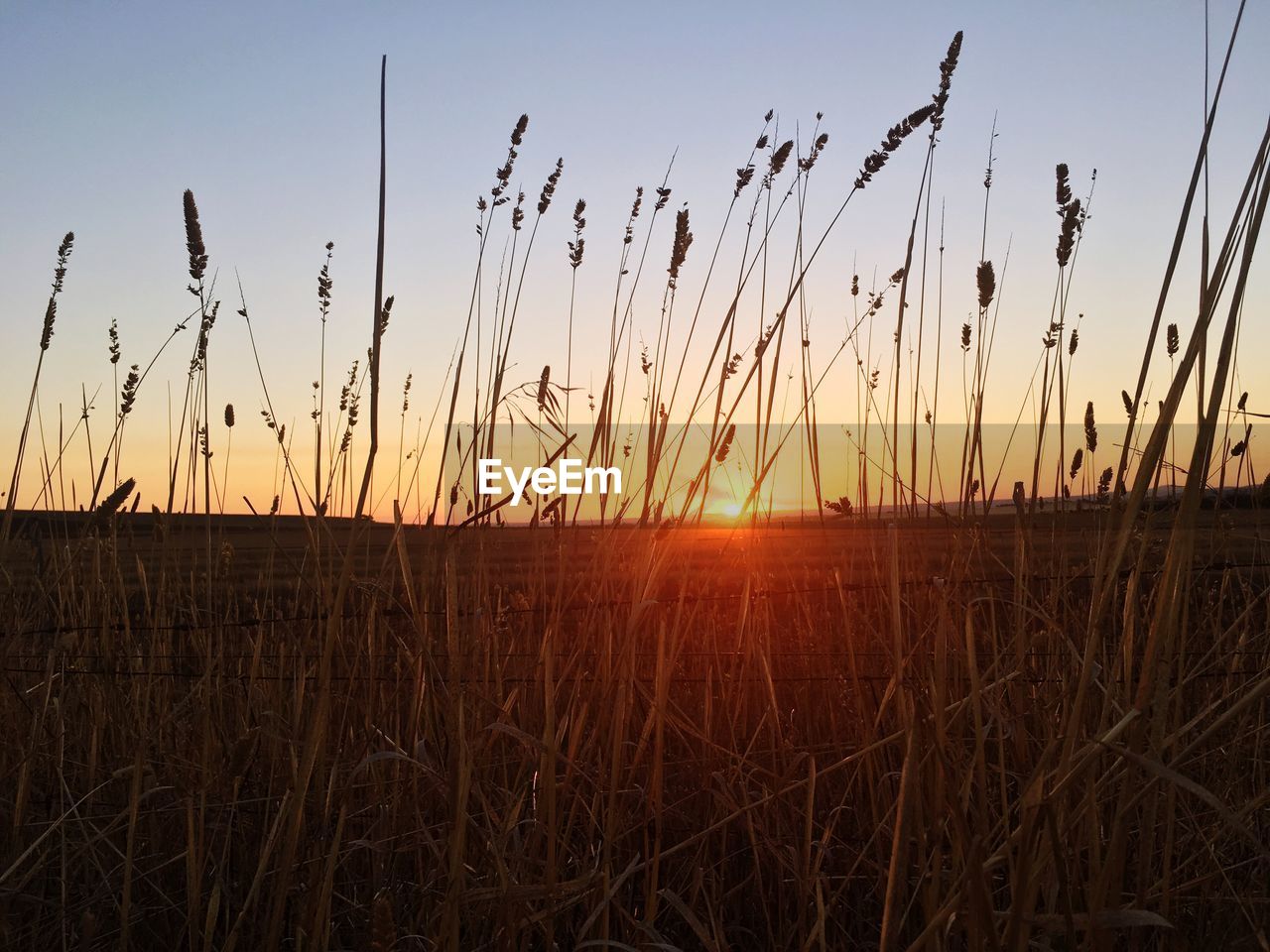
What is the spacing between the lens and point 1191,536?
0.62 meters

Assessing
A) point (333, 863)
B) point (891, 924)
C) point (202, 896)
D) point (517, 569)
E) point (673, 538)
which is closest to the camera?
point (891, 924)

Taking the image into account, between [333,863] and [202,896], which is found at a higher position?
[333,863]

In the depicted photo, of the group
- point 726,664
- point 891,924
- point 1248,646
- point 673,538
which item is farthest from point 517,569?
point 891,924

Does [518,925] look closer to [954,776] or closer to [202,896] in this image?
[954,776]

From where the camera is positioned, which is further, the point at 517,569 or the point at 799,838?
the point at 517,569

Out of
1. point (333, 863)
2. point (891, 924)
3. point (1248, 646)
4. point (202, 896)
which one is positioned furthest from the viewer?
point (1248, 646)

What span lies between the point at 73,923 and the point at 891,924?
96 cm

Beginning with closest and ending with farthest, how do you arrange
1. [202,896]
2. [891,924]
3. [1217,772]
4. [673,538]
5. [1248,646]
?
[891,924], [673,538], [202,896], [1217,772], [1248,646]

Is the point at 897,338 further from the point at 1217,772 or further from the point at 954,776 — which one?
the point at 1217,772

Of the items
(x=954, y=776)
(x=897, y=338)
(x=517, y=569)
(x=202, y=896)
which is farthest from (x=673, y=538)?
(x=517, y=569)

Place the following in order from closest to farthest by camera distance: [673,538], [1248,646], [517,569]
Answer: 1. [673,538]
2. [1248,646]
3. [517,569]

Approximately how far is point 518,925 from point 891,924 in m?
0.37

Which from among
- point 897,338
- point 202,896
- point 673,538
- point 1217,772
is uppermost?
point 897,338

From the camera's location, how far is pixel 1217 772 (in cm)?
152
